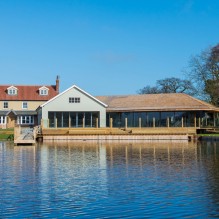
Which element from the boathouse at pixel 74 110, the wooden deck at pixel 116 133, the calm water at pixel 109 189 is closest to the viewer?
the calm water at pixel 109 189

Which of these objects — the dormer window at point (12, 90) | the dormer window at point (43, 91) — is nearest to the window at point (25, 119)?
the dormer window at point (12, 90)

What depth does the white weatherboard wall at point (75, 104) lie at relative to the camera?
50344 mm

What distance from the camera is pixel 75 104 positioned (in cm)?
5066

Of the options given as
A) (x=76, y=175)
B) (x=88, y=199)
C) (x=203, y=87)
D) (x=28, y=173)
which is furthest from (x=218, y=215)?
(x=203, y=87)

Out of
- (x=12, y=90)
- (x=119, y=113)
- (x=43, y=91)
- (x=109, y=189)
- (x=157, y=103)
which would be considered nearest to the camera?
(x=109, y=189)

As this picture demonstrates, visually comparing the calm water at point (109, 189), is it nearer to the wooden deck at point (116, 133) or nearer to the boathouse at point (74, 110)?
the wooden deck at point (116, 133)

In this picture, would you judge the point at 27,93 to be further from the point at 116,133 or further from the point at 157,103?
the point at 116,133

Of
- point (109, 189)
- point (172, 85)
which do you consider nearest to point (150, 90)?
point (172, 85)

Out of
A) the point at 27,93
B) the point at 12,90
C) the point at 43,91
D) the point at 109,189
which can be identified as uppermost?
the point at 12,90

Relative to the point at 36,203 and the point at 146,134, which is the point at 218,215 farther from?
the point at 146,134

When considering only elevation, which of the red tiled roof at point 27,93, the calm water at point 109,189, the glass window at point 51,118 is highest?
the red tiled roof at point 27,93

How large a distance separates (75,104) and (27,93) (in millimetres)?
16535

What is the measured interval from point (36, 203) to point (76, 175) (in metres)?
5.76

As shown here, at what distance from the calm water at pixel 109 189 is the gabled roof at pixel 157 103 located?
2593 centimetres
